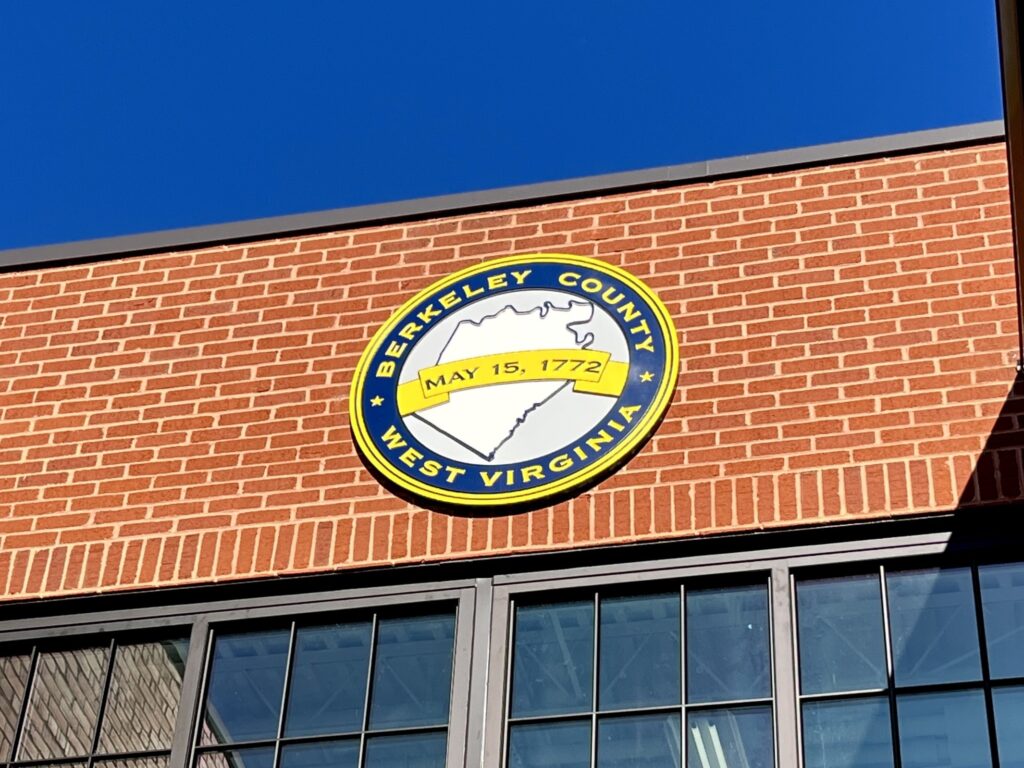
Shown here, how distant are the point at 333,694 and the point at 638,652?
1.21 m

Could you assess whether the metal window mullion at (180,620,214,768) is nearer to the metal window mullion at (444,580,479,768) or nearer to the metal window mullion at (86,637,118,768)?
the metal window mullion at (86,637,118,768)

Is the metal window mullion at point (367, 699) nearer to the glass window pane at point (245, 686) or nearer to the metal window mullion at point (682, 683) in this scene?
the glass window pane at point (245, 686)

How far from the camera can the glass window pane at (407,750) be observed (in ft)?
24.6

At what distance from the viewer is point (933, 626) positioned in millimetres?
7426

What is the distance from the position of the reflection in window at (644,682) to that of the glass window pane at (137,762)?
1.40 meters

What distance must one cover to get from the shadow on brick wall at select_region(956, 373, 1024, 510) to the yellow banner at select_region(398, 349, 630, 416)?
1543 millimetres

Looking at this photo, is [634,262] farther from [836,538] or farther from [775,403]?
[836,538]

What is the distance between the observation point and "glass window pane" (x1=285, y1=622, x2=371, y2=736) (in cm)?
771

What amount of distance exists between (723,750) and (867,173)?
2.98m

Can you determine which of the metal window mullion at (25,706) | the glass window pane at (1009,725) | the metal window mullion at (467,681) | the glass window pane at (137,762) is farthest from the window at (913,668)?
the metal window mullion at (25,706)

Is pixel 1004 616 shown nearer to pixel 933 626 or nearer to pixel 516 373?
pixel 933 626

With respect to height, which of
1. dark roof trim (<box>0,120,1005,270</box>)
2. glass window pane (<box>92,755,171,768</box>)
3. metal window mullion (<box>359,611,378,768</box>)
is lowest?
glass window pane (<box>92,755,171,768</box>)

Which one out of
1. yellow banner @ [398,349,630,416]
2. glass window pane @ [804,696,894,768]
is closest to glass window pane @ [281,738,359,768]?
yellow banner @ [398,349,630,416]

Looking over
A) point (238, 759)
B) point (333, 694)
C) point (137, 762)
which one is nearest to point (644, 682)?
point (333, 694)
